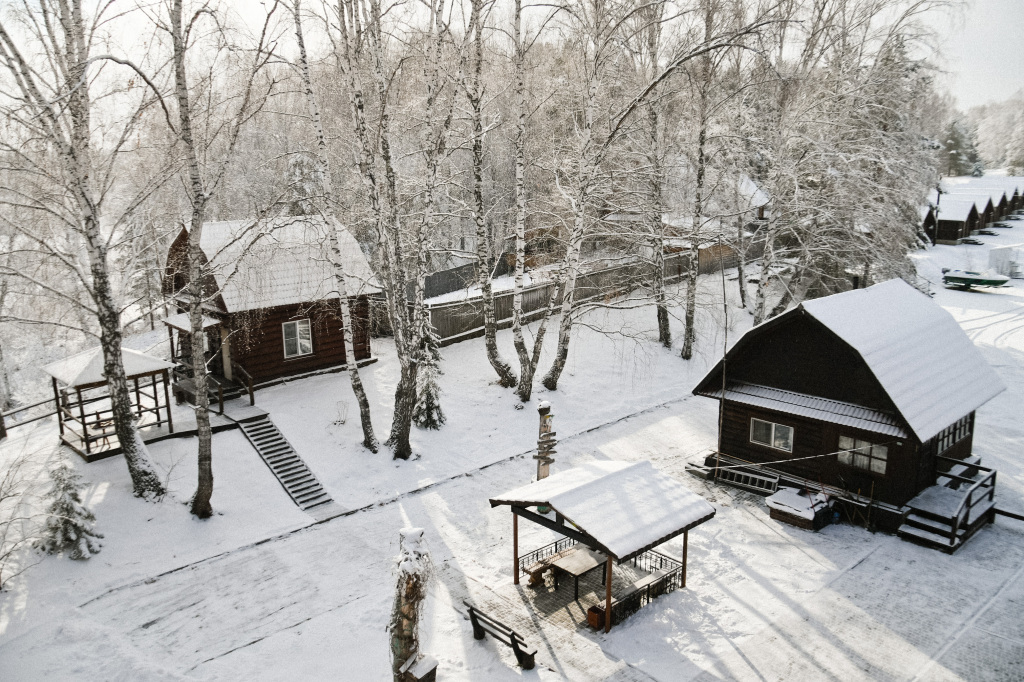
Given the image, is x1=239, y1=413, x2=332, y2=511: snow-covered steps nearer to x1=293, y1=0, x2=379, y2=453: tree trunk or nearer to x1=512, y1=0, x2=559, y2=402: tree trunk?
x1=293, y1=0, x2=379, y2=453: tree trunk

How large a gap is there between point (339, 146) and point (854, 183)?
18565 millimetres

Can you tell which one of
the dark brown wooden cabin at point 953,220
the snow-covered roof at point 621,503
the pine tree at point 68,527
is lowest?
the pine tree at point 68,527

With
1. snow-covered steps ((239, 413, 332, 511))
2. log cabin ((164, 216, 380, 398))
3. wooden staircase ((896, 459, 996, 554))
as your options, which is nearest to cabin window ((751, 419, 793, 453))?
wooden staircase ((896, 459, 996, 554))

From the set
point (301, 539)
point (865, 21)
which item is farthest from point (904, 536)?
point (865, 21)

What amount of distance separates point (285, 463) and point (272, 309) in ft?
18.8

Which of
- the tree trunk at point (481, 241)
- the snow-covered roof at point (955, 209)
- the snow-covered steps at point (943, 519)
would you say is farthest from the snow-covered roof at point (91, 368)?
the snow-covered roof at point (955, 209)

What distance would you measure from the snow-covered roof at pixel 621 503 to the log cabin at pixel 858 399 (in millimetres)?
5058

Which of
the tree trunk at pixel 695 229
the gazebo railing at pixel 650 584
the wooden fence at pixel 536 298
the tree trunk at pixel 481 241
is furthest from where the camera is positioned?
the wooden fence at pixel 536 298

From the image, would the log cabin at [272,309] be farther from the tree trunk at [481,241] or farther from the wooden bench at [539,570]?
the wooden bench at [539,570]

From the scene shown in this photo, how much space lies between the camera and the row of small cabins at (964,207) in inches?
2020

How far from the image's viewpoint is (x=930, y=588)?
45.2 ft

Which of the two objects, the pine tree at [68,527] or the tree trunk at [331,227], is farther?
the tree trunk at [331,227]

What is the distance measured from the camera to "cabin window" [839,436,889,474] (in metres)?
16.3

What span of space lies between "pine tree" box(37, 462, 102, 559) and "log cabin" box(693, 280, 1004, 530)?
14613 millimetres
